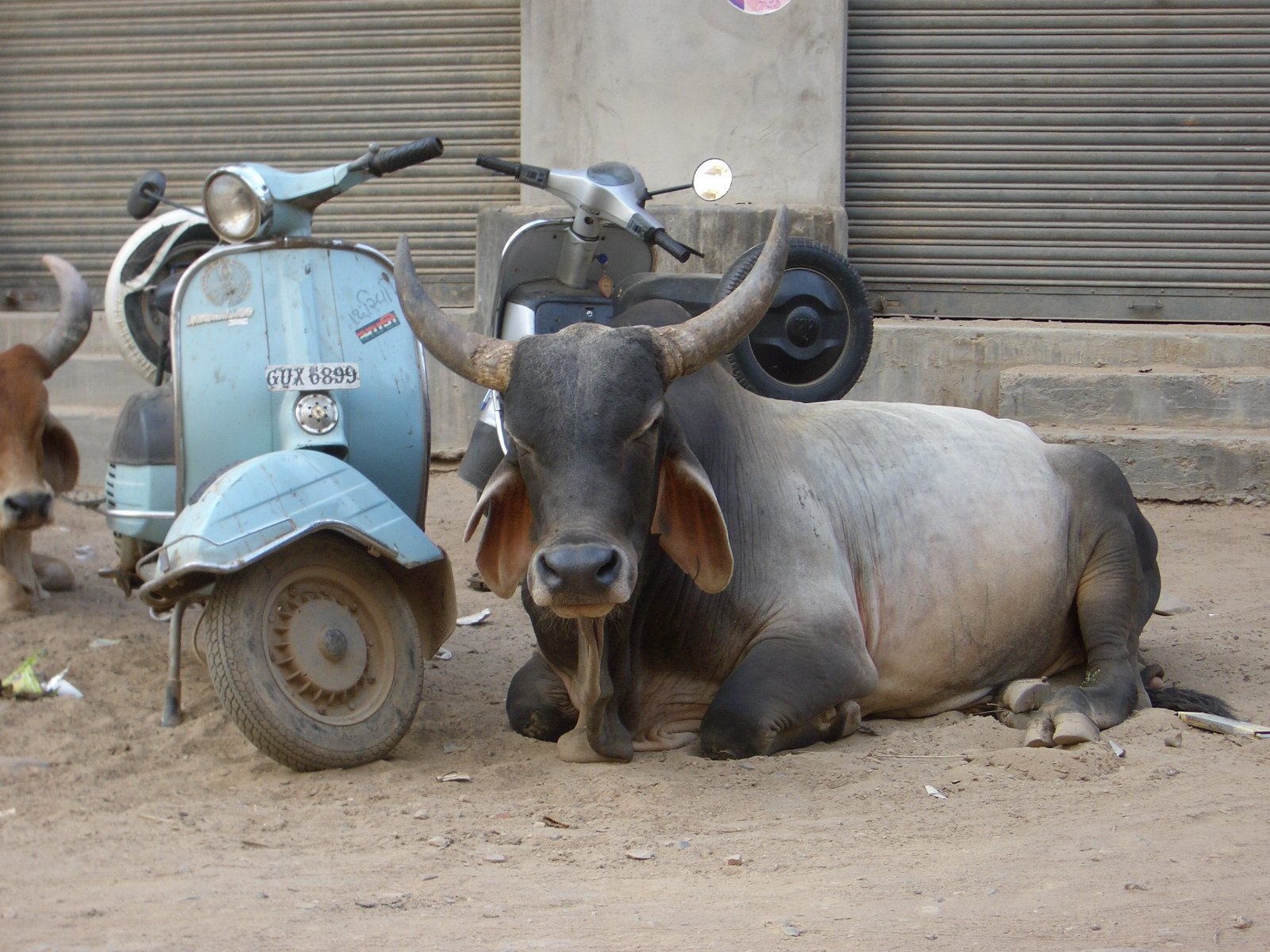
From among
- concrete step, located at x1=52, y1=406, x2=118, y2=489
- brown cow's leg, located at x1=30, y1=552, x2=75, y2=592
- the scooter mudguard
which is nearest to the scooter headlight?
the scooter mudguard

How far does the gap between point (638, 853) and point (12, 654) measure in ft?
9.85

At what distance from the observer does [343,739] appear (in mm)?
3672

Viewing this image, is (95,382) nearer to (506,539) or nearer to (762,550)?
(506,539)

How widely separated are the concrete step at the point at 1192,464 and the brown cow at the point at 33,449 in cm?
465

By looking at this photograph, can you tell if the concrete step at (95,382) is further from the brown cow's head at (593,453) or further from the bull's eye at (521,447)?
the bull's eye at (521,447)

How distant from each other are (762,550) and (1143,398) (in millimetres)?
4102

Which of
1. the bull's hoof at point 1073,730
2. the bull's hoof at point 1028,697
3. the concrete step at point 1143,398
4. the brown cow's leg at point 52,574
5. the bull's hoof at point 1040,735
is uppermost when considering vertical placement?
the concrete step at point 1143,398

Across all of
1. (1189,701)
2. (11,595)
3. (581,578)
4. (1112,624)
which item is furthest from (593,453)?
(11,595)

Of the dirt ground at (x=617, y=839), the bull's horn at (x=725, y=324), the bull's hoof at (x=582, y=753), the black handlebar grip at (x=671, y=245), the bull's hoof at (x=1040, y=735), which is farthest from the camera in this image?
the black handlebar grip at (x=671, y=245)

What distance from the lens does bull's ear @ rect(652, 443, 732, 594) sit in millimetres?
3723

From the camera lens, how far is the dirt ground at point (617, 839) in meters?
2.53

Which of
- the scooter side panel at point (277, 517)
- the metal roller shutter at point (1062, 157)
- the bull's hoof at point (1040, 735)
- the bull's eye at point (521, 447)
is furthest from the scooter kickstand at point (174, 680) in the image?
the metal roller shutter at point (1062, 157)

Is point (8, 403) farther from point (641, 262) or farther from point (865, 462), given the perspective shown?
point (865, 462)

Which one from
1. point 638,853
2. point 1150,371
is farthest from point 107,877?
point 1150,371
